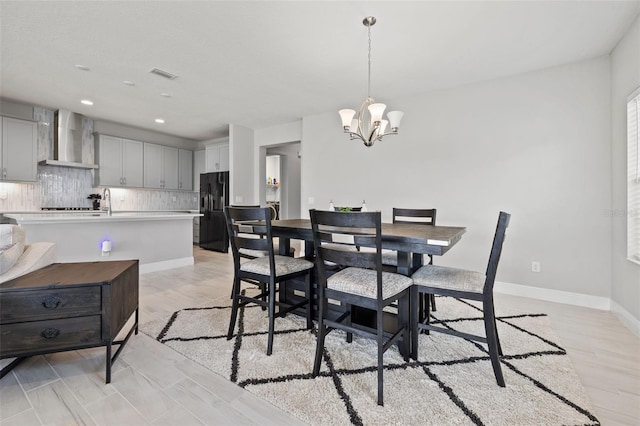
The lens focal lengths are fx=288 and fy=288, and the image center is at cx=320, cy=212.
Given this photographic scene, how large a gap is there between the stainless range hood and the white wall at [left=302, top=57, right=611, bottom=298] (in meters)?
5.06

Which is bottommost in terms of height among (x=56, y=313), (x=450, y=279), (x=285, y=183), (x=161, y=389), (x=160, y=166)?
(x=161, y=389)

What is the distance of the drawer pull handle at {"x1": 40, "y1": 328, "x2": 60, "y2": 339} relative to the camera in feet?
4.92

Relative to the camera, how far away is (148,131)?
611 cm

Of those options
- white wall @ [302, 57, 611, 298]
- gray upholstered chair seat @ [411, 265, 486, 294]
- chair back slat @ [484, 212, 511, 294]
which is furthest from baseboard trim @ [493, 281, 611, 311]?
chair back slat @ [484, 212, 511, 294]

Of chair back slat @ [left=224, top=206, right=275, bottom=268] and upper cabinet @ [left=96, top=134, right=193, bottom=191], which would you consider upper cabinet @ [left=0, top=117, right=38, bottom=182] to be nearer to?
upper cabinet @ [left=96, top=134, right=193, bottom=191]

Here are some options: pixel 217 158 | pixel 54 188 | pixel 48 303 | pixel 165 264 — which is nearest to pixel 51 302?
pixel 48 303

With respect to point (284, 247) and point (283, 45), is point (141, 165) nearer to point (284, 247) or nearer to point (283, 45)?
point (283, 45)

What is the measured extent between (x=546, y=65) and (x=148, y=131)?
676 centimetres

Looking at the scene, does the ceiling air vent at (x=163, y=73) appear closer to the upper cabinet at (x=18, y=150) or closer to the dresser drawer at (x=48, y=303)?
the dresser drawer at (x=48, y=303)

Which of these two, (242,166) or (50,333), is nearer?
(50,333)

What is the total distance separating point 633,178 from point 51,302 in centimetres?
421

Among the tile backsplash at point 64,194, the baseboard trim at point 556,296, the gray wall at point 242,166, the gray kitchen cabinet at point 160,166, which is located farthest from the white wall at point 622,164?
the tile backsplash at point 64,194

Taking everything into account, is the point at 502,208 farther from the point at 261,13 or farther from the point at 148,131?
the point at 148,131

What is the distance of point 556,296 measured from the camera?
10.1ft
